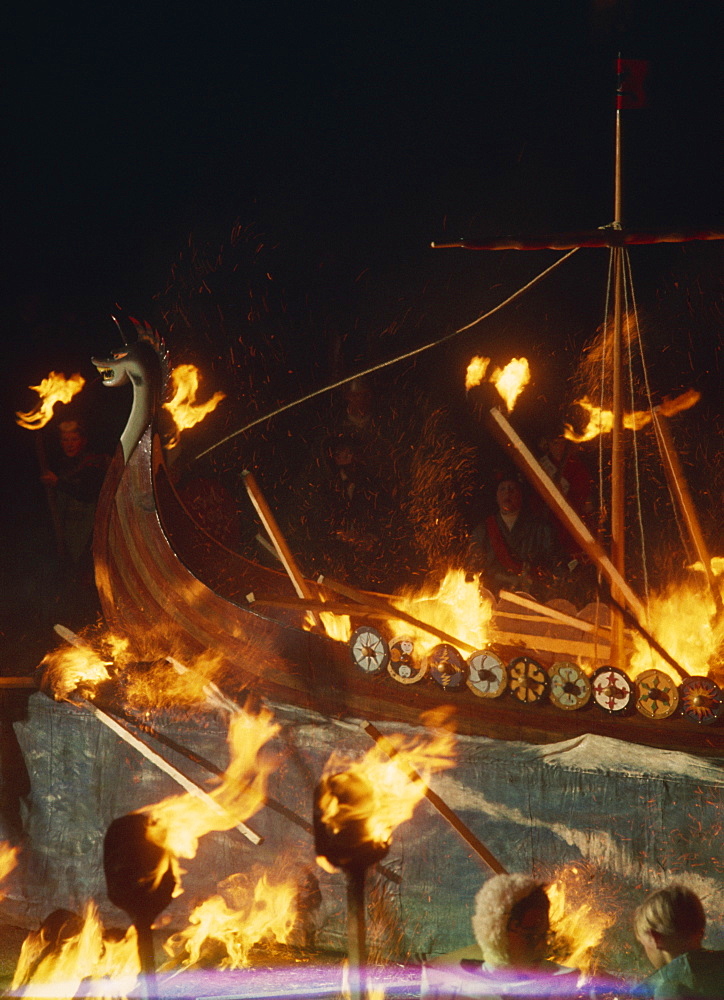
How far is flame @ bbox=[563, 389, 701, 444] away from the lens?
30.7 feet

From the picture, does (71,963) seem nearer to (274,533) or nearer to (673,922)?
(274,533)

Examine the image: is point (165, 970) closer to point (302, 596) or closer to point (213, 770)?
point (213, 770)

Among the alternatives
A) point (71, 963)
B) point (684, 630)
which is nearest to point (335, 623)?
point (684, 630)

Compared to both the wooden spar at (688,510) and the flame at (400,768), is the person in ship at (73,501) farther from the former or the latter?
the wooden spar at (688,510)

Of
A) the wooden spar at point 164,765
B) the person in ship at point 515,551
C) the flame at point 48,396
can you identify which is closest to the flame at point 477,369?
the person in ship at point 515,551

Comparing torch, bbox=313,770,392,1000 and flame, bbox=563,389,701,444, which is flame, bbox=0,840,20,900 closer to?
torch, bbox=313,770,392,1000

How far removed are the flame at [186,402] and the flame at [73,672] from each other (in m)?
2.62

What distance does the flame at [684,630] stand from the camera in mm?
6977

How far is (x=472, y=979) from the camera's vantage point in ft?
11.4

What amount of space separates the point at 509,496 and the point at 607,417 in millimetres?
1774

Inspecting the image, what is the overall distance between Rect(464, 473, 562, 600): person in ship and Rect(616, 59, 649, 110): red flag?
3537 millimetres

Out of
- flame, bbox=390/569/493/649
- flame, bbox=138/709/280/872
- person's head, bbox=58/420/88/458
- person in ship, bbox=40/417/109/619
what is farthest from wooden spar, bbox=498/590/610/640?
person's head, bbox=58/420/88/458

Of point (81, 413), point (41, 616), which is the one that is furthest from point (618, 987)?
point (81, 413)

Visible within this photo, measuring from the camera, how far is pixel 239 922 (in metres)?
6.53
